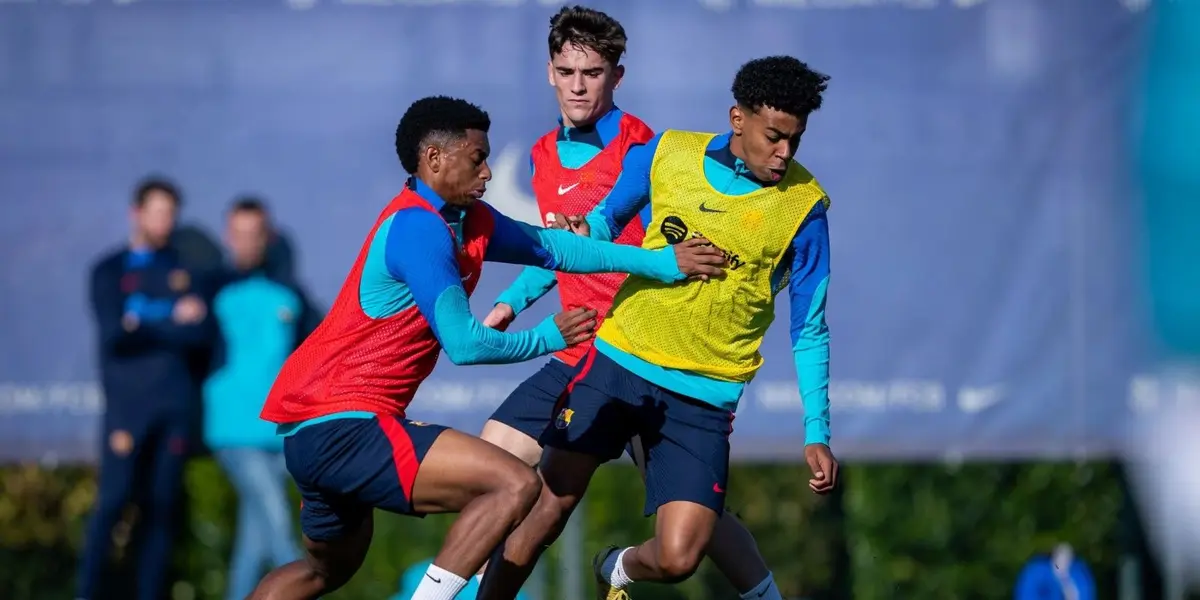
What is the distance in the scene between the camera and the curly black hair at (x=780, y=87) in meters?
5.88

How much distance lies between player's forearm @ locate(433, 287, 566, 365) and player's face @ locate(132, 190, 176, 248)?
4516 millimetres

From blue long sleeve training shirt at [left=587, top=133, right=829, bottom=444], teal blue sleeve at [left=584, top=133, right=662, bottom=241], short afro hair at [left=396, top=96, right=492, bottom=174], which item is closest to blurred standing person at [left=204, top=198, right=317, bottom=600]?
teal blue sleeve at [left=584, top=133, right=662, bottom=241]

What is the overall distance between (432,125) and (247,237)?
4.18 m

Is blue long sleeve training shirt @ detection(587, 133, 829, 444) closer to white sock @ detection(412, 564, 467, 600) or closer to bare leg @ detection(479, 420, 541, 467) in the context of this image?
bare leg @ detection(479, 420, 541, 467)

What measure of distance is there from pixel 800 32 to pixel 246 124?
3306 millimetres

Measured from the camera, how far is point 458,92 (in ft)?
31.8

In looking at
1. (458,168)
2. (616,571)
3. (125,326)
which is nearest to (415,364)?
(458,168)

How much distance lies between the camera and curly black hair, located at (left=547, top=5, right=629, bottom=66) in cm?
688

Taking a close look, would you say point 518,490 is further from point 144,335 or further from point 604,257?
point 144,335

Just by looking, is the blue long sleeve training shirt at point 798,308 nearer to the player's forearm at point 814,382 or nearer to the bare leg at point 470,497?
the player's forearm at point 814,382

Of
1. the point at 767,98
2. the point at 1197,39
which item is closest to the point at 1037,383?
the point at 1197,39

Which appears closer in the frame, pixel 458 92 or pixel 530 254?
pixel 530 254

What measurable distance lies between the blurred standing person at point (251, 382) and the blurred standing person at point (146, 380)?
17cm

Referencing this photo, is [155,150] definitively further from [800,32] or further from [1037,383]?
[1037,383]
